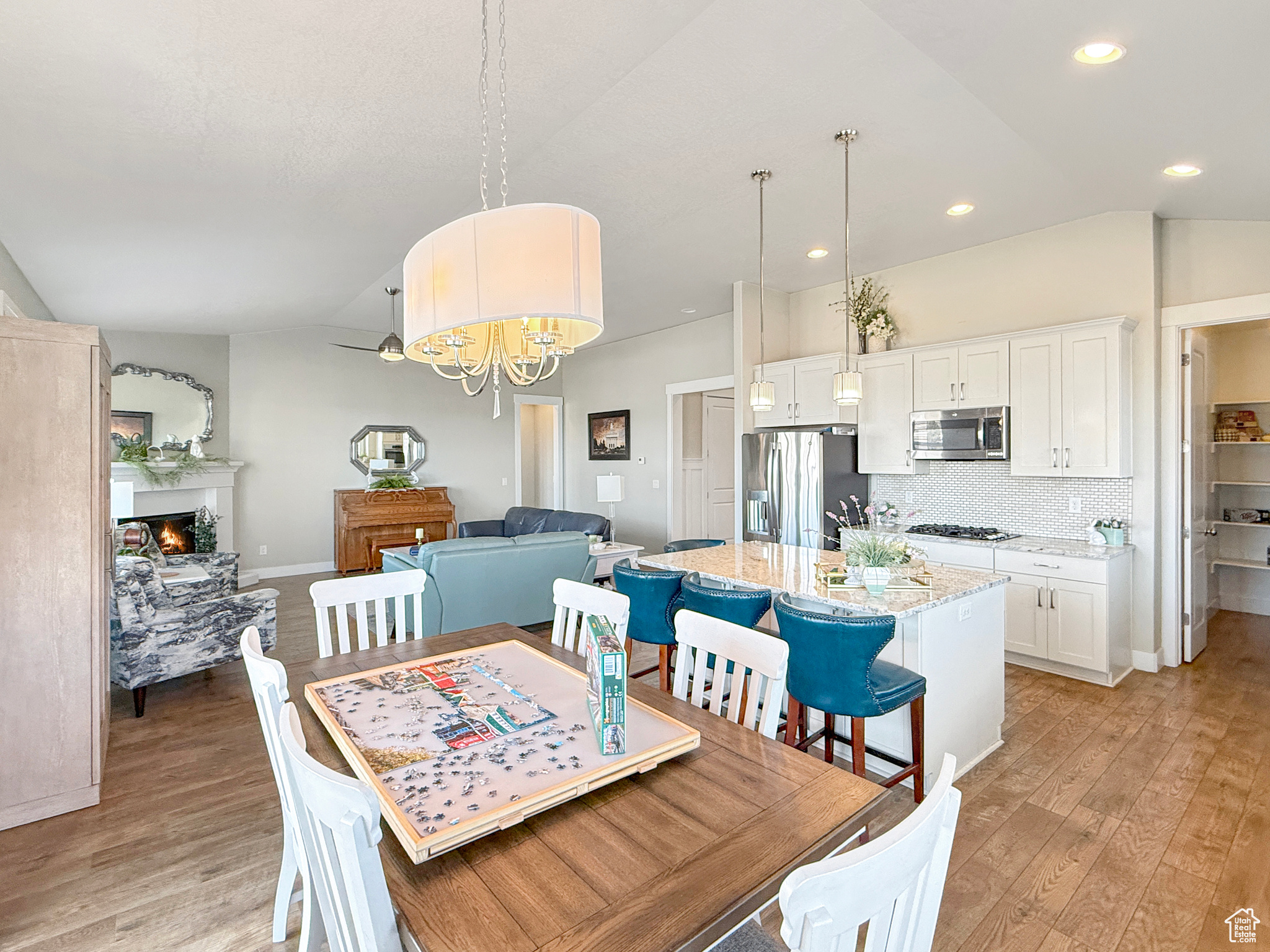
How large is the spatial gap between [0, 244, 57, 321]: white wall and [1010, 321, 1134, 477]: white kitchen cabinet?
6.18 m

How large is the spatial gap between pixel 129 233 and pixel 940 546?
5.36 m

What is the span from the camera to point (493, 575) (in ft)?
14.0

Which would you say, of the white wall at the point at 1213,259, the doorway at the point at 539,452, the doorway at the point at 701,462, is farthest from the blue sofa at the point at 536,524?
the white wall at the point at 1213,259

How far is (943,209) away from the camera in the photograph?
394 centimetres

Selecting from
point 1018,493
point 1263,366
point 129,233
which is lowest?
point 1018,493

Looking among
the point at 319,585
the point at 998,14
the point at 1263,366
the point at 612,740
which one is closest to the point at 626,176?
the point at 998,14

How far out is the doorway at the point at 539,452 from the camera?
914cm

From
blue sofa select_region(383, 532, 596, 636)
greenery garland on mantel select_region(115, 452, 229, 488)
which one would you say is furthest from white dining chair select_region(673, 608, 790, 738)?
greenery garland on mantel select_region(115, 452, 229, 488)

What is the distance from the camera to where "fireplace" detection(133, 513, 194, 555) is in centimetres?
646

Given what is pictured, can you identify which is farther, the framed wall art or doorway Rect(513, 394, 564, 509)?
doorway Rect(513, 394, 564, 509)

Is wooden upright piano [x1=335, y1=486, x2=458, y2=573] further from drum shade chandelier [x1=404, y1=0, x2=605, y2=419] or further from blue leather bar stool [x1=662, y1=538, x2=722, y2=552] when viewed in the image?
drum shade chandelier [x1=404, y1=0, x2=605, y2=419]

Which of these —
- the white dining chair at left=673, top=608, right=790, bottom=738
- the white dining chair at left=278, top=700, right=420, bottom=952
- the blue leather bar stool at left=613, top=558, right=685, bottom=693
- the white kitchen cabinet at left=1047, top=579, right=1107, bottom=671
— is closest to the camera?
the white dining chair at left=278, top=700, right=420, bottom=952

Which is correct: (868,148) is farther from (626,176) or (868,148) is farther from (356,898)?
(356,898)
